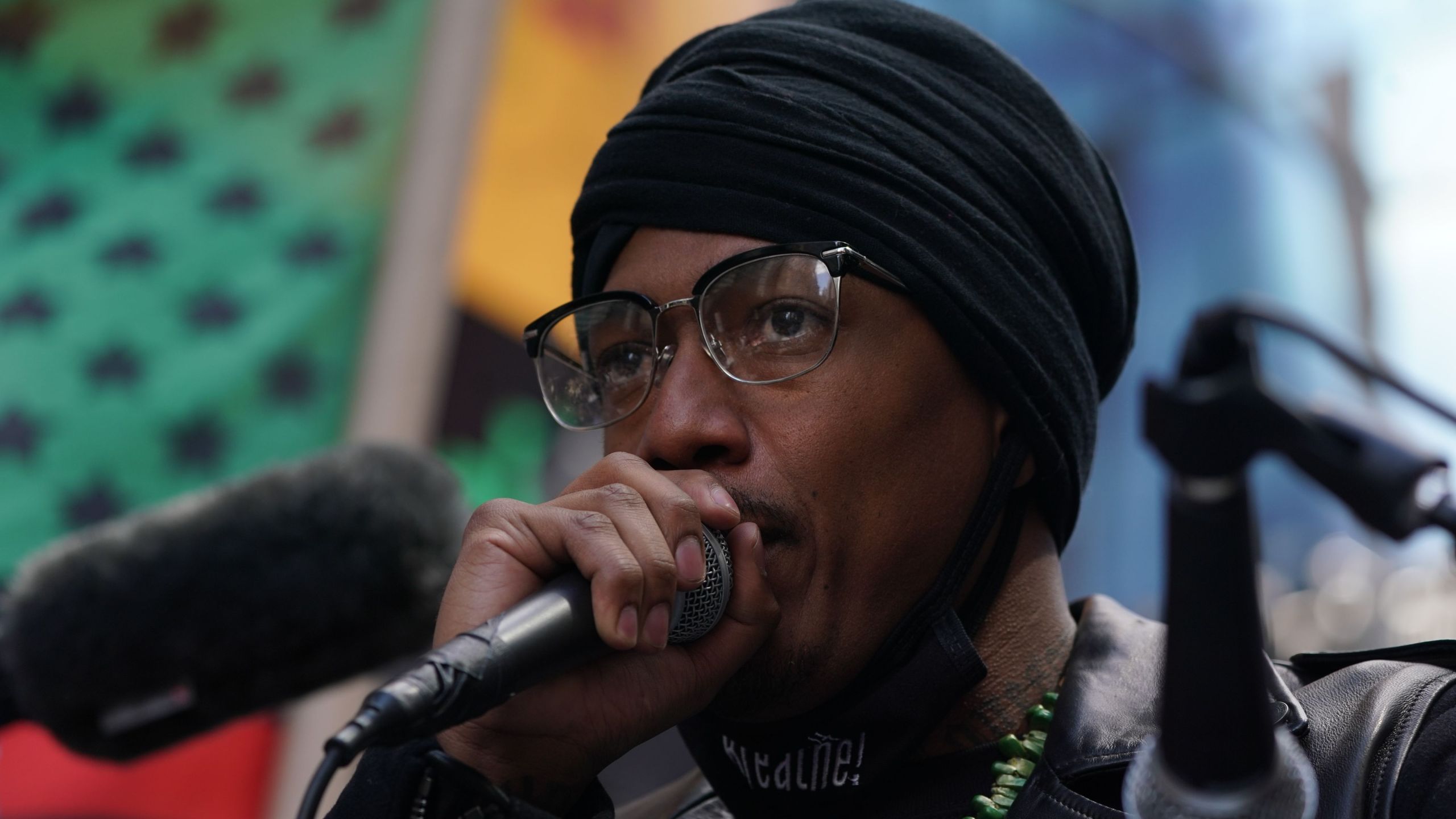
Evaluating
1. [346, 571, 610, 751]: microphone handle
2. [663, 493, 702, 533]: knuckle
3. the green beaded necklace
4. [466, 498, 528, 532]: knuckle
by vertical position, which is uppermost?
[466, 498, 528, 532]: knuckle

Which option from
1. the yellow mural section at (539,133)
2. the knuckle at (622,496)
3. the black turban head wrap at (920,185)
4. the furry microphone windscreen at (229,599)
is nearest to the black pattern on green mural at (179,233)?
the yellow mural section at (539,133)

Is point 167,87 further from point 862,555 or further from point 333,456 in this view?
point 862,555

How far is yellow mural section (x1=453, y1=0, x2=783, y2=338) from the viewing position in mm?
4602

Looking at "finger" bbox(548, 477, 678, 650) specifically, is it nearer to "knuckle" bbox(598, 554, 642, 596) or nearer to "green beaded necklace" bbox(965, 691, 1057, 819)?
"knuckle" bbox(598, 554, 642, 596)

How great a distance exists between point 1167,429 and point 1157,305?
22.5ft

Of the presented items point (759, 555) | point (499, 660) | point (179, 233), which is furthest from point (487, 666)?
point (179, 233)

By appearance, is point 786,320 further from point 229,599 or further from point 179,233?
point 179,233

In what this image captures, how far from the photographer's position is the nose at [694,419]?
2002 mm

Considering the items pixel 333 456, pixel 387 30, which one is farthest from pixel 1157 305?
pixel 333 456

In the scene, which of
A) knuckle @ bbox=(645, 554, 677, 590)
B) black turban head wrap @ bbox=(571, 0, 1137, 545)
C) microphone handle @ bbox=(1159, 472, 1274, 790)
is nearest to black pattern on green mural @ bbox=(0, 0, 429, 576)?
black turban head wrap @ bbox=(571, 0, 1137, 545)

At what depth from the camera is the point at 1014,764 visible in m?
1.97

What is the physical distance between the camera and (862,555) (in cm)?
201

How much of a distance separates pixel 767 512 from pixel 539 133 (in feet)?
10.6

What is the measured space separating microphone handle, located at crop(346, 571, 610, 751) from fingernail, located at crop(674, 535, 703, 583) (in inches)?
4.9
